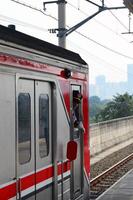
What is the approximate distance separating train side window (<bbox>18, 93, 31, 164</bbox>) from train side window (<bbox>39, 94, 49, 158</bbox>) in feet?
1.31

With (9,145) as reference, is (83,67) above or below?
above

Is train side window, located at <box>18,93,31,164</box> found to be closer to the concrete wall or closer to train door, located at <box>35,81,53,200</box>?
train door, located at <box>35,81,53,200</box>

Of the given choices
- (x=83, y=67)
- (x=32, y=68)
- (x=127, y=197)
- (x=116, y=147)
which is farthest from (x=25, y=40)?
(x=116, y=147)

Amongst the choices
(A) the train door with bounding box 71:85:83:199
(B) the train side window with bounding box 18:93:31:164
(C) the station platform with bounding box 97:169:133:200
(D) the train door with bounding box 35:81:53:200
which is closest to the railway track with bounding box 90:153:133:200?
(C) the station platform with bounding box 97:169:133:200

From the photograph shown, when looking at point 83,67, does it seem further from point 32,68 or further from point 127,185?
point 127,185

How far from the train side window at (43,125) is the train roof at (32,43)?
673 mm

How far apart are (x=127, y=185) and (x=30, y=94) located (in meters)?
7.66

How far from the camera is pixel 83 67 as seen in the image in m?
8.80

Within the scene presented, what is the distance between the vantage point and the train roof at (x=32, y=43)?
5741mm

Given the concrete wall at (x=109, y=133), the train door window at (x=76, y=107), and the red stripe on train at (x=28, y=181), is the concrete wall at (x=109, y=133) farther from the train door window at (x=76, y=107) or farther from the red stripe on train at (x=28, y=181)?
the red stripe on train at (x=28, y=181)

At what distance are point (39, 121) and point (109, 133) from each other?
70.6 ft

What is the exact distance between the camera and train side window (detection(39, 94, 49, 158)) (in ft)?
21.0

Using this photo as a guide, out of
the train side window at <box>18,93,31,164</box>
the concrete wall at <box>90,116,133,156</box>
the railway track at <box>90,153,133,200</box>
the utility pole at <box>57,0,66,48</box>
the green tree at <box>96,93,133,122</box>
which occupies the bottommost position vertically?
the railway track at <box>90,153,133,200</box>

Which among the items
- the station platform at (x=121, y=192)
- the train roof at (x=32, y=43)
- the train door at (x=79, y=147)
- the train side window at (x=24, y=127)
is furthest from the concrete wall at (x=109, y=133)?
the train side window at (x=24, y=127)
